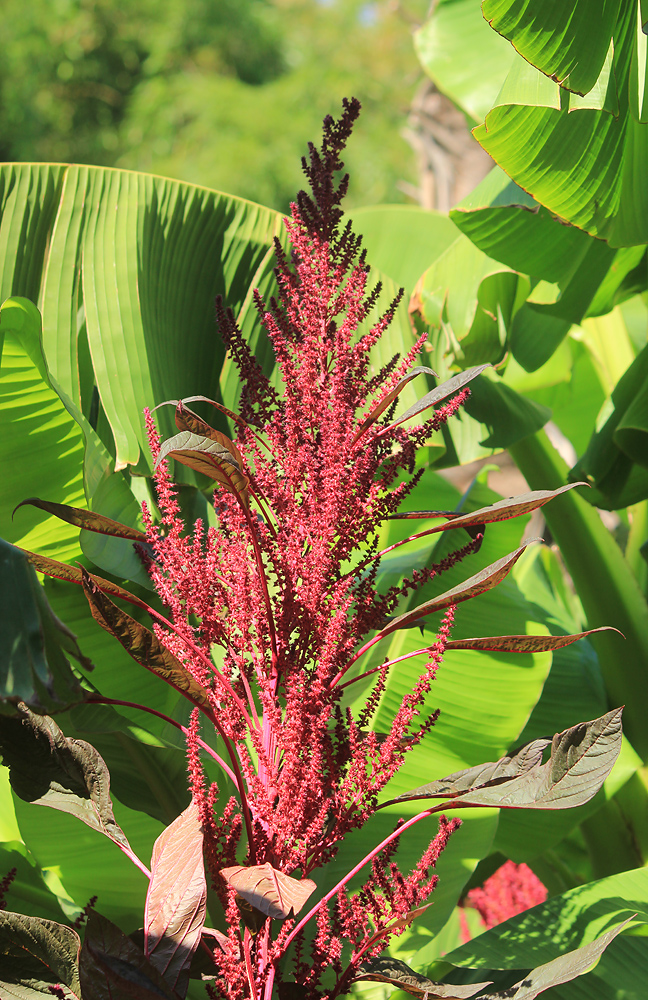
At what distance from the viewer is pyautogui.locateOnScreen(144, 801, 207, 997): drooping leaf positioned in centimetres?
72

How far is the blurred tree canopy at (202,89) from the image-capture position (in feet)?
33.5

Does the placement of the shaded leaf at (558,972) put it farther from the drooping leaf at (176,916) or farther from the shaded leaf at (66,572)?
the shaded leaf at (66,572)

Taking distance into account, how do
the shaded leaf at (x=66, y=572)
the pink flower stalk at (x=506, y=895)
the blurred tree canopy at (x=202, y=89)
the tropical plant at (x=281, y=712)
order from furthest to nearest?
the blurred tree canopy at (x=202, y=89)
the pink flower stalk at (x=506, y=895)
the shaded leaf at (x=66, y=572)
the tropical plant at (x=281, y=712)

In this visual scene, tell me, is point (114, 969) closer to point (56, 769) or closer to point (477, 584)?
point (56, 769)

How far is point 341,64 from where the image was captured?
40.4 ft

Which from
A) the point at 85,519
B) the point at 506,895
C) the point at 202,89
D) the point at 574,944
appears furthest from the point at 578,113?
the point at 202,89

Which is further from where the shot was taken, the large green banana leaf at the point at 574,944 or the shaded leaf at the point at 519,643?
the large green banana leaf at the point at 574,944

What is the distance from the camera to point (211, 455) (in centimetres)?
72

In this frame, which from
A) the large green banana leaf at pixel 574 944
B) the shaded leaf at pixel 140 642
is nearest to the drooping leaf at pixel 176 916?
the shaded leaf at pixel 140 642

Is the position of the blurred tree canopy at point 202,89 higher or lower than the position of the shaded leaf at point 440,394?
higher

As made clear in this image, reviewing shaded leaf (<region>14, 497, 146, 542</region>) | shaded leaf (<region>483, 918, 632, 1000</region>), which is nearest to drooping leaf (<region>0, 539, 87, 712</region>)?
shaded leaf (<region>14, 497, 146, 542</region>)

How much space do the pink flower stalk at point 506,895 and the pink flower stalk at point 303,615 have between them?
1598 millimetres

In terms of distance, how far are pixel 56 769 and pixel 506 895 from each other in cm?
190

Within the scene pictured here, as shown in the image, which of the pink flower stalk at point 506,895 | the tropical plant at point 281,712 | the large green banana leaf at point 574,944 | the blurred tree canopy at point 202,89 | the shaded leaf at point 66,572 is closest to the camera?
the tropical plant at point 281,712
